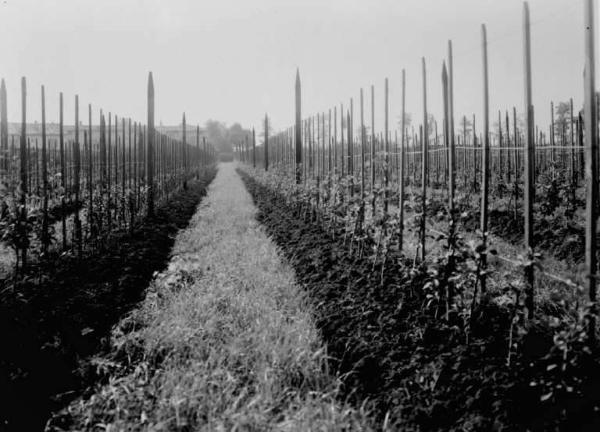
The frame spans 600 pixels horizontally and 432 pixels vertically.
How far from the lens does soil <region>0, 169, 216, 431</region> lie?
11.0ft

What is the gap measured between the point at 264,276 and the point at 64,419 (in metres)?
3.15

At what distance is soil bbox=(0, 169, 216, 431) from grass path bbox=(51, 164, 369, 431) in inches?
8.0

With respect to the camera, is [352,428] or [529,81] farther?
[529,81]

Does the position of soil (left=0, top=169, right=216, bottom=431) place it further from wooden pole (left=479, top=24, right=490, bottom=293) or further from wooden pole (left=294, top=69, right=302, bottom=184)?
wooden pole (left=294, top=69, right=302, bottom=184)

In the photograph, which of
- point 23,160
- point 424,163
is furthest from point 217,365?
point 23,160

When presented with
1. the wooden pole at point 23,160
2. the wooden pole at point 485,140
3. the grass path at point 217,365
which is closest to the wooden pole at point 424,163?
the wooden pole at point 485,140

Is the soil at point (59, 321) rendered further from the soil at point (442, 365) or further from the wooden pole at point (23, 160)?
the soil at point (442, 365)

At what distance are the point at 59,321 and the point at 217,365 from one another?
167 centimetres

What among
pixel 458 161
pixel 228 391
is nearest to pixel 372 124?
pixel 228 391

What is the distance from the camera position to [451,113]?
486 cm

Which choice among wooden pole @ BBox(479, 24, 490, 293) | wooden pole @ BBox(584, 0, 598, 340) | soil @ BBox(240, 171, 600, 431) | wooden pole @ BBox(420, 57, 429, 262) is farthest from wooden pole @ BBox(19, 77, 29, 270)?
wooden pole @ BBox(584, 0, 598, 340)

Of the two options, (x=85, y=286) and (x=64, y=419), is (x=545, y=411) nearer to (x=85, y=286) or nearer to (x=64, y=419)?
(x=64, y=419)

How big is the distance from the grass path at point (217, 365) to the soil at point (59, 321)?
204mm

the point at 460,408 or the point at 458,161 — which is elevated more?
the point at 458,161
